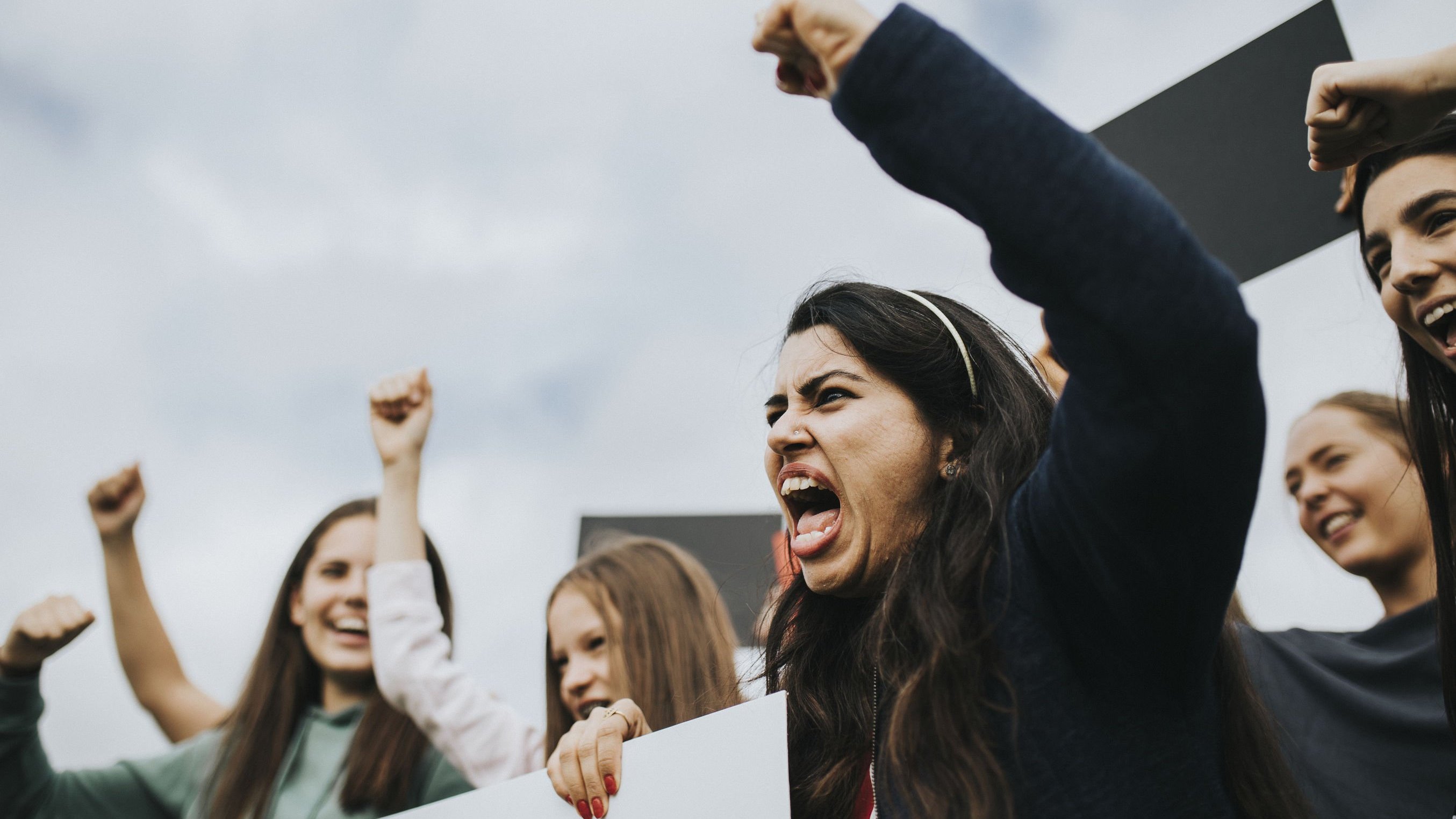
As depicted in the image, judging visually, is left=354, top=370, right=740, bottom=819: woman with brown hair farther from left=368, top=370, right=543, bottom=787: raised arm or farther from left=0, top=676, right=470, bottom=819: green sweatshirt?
left=0, top=676, right=470, bottom=819: green sweatshirt

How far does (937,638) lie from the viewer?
1407 mm

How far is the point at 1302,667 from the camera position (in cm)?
262

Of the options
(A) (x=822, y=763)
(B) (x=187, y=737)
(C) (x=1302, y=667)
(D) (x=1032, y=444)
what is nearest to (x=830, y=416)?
(D) (x=1032, y=444)

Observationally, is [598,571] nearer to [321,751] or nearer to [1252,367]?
[321,751]

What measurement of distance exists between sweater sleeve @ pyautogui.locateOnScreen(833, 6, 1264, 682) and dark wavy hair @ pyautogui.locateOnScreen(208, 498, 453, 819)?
231cm

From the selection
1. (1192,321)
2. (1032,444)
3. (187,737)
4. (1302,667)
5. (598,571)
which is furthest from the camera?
(187,737)

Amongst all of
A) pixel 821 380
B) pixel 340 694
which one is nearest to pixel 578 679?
pixel 340 694

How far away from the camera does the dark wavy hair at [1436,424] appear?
1.88 m

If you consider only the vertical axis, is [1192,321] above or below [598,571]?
below

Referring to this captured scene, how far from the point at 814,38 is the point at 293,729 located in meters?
2.91

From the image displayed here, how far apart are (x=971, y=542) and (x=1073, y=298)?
1.69 ft

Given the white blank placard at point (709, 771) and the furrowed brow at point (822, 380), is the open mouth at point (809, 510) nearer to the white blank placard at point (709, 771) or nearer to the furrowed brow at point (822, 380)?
the furrowed brow at point (822, 380)

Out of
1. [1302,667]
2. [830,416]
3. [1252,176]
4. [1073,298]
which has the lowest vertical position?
[1302,667]

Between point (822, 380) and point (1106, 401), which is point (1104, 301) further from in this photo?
point (822, 380)
